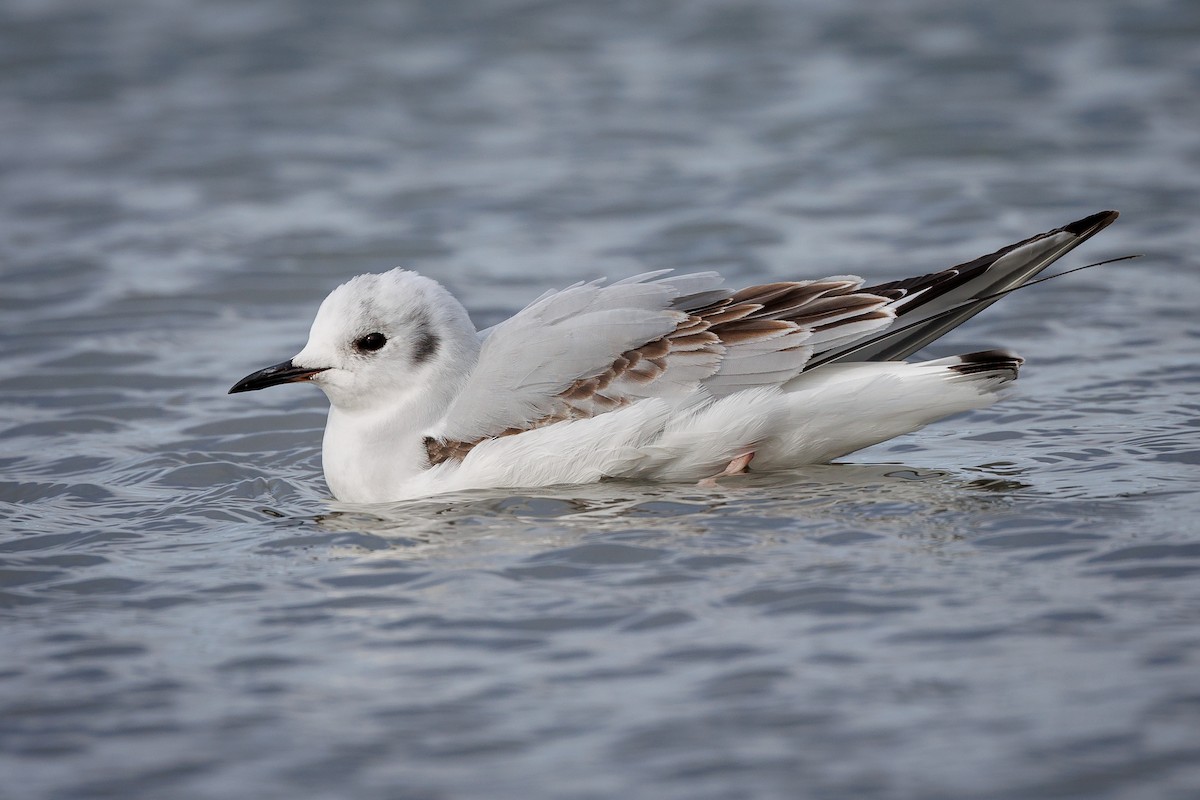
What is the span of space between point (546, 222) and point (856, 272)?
2.59 metres

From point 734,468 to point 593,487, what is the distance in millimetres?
A: 631

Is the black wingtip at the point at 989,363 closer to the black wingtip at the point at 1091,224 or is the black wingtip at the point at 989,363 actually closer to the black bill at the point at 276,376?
the black wingtip at the point at 1091,224

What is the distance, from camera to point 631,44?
16.7 m

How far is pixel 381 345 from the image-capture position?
23.6ft

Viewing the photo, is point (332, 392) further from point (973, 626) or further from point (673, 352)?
point (973, 626)

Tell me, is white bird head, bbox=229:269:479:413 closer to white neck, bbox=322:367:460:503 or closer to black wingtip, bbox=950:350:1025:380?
white neck, bbox=322:367:460:503

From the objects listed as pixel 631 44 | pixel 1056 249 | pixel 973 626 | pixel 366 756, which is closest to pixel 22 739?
pixel 366 756

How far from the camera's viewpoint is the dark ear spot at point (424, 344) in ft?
23.5

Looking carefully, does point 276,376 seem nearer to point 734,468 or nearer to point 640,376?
point 640,376

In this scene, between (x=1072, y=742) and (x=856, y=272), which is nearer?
(x=1072, y=742)

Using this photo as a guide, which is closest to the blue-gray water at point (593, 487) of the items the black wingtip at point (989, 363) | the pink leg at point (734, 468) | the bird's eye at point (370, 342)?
the pink leg at point (734, 468)

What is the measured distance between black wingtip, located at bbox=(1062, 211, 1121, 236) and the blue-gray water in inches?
40.3

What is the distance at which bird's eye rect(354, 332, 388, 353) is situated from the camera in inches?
282

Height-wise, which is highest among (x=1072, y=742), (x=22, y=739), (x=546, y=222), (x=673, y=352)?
(x=546, y=222)
